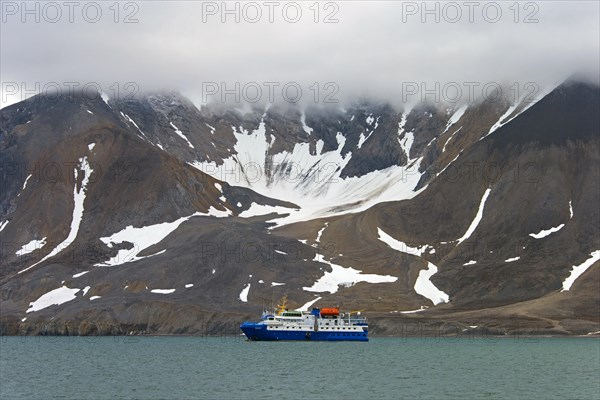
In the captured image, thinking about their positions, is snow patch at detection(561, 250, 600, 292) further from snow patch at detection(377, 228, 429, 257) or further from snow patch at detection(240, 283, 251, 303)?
snow patch at detection(240, 283, 251, 303)

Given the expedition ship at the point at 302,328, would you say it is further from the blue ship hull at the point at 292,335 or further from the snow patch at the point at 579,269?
the snow patch at the point at 579,269

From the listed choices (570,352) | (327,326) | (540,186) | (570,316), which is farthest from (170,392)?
(540,186)

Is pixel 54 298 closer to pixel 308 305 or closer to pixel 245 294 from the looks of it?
pixel 245 294

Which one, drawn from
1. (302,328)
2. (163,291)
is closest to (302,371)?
(302,328)

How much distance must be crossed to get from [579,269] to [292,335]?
204 feet

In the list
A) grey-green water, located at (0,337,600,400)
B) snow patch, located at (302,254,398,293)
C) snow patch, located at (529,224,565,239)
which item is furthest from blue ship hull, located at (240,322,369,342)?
snow patch, located at (529,224,565,239)

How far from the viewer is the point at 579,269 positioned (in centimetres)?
17400

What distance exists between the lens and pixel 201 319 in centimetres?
15950

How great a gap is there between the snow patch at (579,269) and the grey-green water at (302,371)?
1838 inches

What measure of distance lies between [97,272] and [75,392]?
120 metres

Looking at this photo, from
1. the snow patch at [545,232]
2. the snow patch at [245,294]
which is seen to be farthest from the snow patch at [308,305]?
the snow patch at [545,232]

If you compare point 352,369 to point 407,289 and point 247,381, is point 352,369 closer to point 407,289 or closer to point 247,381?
point 247,381

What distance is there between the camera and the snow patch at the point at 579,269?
554ft

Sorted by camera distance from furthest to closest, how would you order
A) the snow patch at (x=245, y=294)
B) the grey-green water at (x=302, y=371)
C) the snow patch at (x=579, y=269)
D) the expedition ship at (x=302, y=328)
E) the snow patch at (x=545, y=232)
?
the snow patch at (x=545, y=232)
the snow patch at (x=579, y=269)
the snow patch at (x=245, y=294)
the expedition ship at (x=302, y=328)
the grey-green water at (x=302, y=371)
